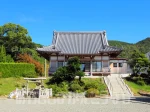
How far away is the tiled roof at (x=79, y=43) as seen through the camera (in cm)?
2959

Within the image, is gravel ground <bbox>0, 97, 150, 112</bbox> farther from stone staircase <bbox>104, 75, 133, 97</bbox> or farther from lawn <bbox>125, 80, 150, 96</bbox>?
lawn <bbox>125, 80, 150, 96</bbox>

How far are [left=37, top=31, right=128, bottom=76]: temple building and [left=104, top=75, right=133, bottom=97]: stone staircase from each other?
3909 millimetres

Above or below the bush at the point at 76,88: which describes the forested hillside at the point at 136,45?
above

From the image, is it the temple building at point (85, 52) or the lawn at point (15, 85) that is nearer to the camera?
the lawn at point (15, 85)

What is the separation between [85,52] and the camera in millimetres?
29422

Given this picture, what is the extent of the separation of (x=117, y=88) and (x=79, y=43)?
11.3 metres

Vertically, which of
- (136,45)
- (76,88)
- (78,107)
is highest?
(136,45)

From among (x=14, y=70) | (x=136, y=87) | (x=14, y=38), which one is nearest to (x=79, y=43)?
(x=14, y=70)

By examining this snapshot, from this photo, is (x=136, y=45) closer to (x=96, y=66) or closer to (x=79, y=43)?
(x=79, y=43)

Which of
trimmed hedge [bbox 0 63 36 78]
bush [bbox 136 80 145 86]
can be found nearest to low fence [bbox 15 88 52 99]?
trimmed hedge [bbox 0 63 36 78]

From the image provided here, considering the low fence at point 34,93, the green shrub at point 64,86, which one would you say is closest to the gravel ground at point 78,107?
the low fence at point 34,93

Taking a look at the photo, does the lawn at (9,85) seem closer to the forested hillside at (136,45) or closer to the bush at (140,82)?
the bush at (140,82)

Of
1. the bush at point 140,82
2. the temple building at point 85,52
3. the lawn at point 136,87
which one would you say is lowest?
the lawn at point 136,87

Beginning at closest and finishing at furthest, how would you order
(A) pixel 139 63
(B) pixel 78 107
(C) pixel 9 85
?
(B) pixel 78 107
(C) pixel 9 85
(A) pixel 139 63
